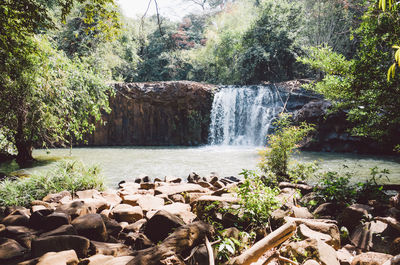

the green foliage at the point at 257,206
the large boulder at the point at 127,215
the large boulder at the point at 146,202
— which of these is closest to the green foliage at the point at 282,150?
the green foliage at the point at 257,206

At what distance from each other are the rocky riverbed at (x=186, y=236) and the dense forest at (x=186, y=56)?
1.62 metres

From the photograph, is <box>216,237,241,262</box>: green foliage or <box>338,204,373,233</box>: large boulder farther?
<box>338,204,373,233</box>: large boulder

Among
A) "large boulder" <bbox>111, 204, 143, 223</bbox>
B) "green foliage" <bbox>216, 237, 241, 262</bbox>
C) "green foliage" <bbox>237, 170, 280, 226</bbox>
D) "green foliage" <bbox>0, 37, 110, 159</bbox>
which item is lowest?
"large boulder" <bbox>111, 204, 143, 223</bbox>

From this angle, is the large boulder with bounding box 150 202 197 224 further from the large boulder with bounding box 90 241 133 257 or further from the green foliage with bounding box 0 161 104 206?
the green foliage with bounding box 0 161 104 206

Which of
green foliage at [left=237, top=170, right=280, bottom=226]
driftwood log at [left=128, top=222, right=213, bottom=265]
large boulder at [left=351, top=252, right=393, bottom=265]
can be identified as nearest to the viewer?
driftwood log at [left=128, top=222, right=213, bottom=265]

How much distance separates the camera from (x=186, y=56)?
2297 centimetres

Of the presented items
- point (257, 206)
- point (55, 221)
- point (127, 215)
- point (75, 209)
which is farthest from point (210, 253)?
point (75, 209)

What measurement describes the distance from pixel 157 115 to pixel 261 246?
1671 cm

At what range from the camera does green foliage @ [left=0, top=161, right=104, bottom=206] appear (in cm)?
415

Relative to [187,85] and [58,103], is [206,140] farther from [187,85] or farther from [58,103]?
[58,103]

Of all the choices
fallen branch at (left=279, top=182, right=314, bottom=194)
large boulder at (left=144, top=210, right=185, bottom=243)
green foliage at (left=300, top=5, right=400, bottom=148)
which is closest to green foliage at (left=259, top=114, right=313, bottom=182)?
fallen branch at (left=279, top=182, right=314, bottom=194)

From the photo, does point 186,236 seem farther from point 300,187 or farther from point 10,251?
point 300,187

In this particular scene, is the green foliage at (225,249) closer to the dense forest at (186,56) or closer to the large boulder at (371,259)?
the large boulder at (371,259)

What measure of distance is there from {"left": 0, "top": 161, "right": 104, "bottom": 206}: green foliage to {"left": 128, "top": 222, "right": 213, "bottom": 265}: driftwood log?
3.42m
